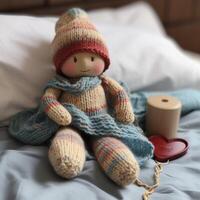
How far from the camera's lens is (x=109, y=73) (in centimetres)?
103

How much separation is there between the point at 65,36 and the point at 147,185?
1.24 ft

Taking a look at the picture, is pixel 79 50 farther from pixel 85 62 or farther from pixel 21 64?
pixel 21 64

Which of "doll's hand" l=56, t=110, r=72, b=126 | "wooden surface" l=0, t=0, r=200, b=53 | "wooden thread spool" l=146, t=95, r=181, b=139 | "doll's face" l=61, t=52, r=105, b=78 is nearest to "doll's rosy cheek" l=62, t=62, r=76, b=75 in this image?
"doll's face" l=61, t=52, r=105, b=78

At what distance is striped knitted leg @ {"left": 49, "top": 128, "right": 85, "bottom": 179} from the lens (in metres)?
0.74

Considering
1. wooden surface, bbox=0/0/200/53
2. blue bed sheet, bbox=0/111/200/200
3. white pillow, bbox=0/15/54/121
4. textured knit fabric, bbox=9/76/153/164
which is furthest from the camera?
wooden surface, bbox=0/0/200/53

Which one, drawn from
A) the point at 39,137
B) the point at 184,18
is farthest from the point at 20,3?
the point at 184,18

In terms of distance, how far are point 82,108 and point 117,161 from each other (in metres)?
0.17

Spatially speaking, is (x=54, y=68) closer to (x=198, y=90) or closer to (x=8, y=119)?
(x=8, y=119)

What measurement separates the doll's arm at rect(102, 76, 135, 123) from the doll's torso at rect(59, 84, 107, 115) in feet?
0.12

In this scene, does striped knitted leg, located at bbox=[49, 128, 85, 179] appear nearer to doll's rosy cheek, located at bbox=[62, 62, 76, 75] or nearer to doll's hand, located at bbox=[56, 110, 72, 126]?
doll's hand, located at bbox=[56, 110, 72, 126]

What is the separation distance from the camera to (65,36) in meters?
0.86

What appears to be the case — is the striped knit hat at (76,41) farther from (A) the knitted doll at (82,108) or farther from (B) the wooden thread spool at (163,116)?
(B) the wooden thread spool at (163,116)

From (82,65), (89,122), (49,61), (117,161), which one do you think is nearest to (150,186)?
(117,161)

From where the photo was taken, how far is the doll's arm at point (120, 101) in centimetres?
86
